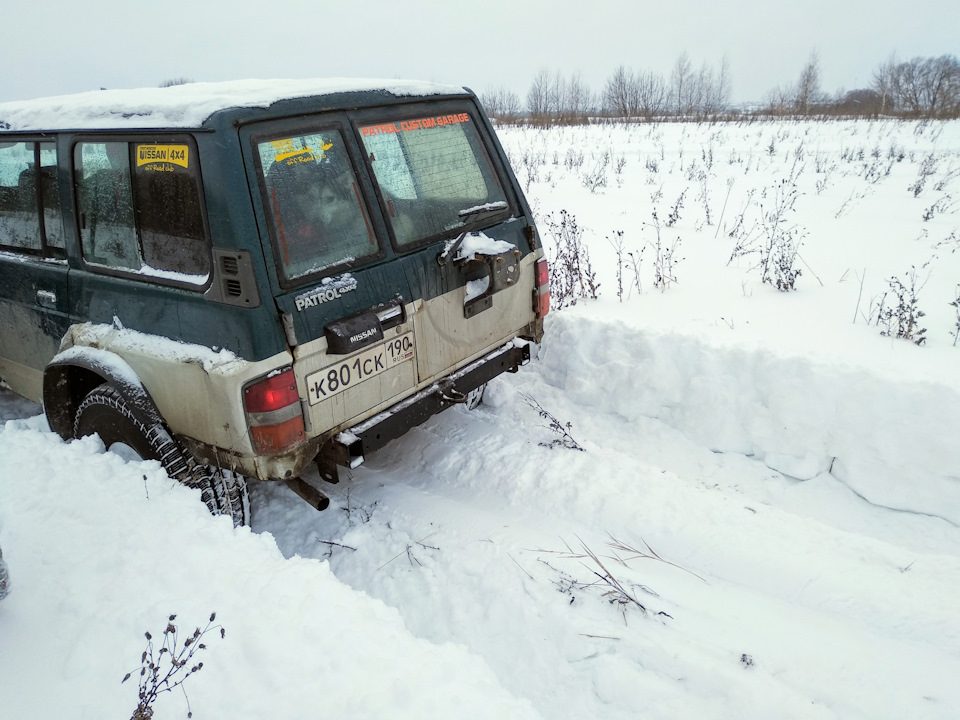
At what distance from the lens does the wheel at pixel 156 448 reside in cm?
304

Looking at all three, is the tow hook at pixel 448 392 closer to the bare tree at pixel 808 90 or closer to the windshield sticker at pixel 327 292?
the windshield sticker at pixel 327 292

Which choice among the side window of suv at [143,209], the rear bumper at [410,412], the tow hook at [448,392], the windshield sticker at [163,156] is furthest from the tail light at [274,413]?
the windshield sticker at [163,156]

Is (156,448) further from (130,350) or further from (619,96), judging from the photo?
(619,96)

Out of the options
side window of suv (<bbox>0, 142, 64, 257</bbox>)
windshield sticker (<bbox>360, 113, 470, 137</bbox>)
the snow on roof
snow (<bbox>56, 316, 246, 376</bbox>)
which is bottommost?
snow (<bbox>56, 316, 246, 376</bbox>)

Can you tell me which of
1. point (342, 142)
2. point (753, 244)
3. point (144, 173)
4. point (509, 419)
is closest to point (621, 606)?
point (509, 419)

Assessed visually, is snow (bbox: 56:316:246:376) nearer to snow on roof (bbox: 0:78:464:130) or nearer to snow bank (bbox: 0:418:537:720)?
snow bank (bbox: 0:418:537:720)

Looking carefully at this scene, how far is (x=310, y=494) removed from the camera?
10.2ft

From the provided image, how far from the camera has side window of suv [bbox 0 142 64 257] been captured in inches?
131

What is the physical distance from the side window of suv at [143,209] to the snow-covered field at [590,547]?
3.21 feet

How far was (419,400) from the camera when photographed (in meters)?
3.30

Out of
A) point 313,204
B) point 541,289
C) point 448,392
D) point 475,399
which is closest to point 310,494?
point 448,392

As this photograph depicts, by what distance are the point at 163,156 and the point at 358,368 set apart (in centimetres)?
122

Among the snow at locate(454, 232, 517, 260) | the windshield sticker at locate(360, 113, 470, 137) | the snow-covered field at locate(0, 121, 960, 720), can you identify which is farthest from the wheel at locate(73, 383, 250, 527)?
the windshield sticker at locate(360, 113, 470, 137)

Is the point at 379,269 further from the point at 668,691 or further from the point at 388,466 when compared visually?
the point at 668,691
